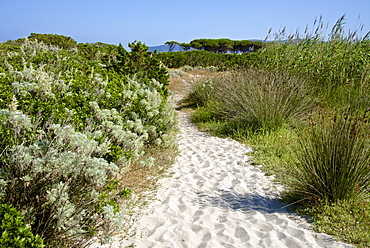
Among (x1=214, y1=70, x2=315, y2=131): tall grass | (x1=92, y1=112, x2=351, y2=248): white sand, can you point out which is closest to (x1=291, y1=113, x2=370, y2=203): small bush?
(x1=92, y1=112, x2=351, y2=248): white sand

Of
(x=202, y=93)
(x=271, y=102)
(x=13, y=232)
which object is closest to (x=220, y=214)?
(x=13, y=232)

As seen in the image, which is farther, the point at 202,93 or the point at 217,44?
the point at 217,44

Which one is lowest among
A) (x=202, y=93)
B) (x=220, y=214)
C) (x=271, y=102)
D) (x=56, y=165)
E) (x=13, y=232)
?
(x=220, y=214)

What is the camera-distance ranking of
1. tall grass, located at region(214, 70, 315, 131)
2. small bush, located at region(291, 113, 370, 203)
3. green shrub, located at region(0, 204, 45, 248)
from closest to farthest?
green shrub, located at region(0, 204, 45, 248) < small bush, located at region(291, 113, 370, 203) < tall grass, located at region(214, 70, 315, 131)

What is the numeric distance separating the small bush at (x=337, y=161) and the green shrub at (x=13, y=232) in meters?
2.67

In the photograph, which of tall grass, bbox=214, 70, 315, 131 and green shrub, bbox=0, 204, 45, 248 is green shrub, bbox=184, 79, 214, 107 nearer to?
tall grass, bbox=214, 70, 315, 131

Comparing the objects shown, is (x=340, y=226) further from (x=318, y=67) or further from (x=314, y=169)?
(x=318, y=67)

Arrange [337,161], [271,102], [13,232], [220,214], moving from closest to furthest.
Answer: [13,232]
[337,161]
[220,214]
[271,102]

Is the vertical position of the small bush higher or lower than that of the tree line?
lower

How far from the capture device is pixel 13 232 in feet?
5.64

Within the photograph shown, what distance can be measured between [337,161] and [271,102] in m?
3.28

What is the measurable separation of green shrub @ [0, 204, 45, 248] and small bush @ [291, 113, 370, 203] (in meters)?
2.67

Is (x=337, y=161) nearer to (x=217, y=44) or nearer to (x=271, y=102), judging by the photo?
(x=271, y=102)

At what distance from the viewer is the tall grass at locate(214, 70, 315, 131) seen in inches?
250
